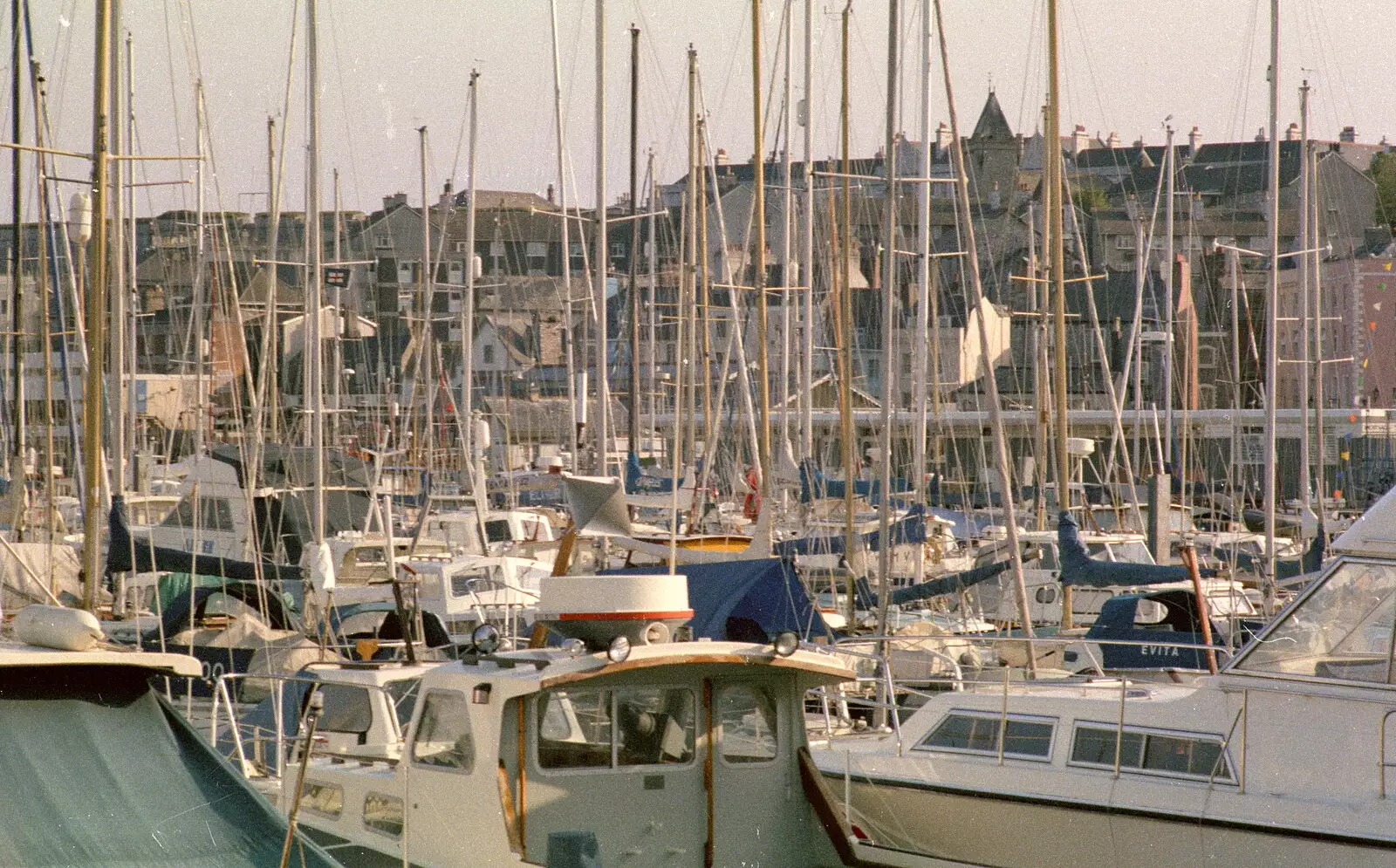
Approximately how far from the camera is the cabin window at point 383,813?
1228 cm

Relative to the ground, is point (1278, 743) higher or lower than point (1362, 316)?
lower

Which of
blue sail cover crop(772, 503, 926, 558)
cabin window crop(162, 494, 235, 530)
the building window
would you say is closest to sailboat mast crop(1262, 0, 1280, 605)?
blue sail cover crop(772, 503, 926, 558)

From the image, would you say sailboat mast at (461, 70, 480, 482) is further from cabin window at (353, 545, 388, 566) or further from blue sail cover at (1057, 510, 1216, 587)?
blue sail cover at (1057, 510, 1216, 587)

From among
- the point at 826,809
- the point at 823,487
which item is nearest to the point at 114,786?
the point at 826,809

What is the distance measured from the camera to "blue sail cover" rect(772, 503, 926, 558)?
25031 millimetres

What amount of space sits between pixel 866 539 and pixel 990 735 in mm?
13357

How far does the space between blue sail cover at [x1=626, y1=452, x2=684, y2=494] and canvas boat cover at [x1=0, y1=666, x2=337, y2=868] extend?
97.7 ft

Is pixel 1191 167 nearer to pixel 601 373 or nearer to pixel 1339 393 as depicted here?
pixel 1339 393

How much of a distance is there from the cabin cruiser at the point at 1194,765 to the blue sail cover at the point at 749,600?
6307 mm

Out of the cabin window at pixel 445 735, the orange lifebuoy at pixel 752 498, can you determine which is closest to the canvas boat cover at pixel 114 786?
the cabin window at pixel 445 735

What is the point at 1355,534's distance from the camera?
485 inches

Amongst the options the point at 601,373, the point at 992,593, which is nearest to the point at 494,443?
the point at 992,593

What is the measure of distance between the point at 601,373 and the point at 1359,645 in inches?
481

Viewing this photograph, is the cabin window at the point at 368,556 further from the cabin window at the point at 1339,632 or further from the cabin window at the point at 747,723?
the cabin window at the point at 1339,632
